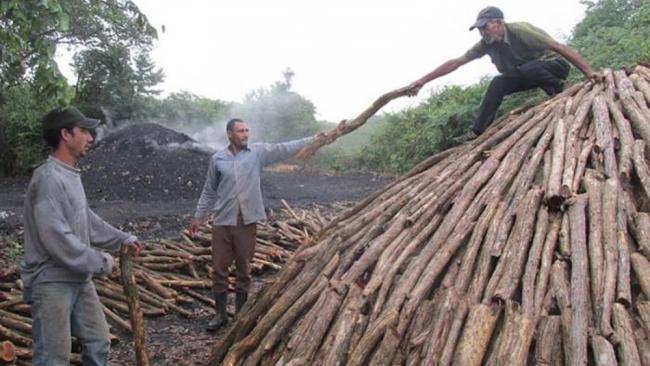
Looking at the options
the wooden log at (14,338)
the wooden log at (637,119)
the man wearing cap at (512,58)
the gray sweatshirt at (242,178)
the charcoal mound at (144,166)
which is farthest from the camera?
the charcoal mound at (144,166)

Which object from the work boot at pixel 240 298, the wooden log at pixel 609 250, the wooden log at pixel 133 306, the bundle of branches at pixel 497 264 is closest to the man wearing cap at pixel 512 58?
the bundle of branches at pixel 497 264

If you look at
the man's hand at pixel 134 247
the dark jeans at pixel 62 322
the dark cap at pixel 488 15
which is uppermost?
the dark cap at pixel 488 15

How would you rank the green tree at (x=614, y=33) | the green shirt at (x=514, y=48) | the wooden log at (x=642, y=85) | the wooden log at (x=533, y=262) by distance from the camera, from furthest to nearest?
the green tree at (x=614, y=33)
the green shirt at (x=514, y=48)
the wooden log at (x=642, y=85)
the wooden log at (x=533, y=262)

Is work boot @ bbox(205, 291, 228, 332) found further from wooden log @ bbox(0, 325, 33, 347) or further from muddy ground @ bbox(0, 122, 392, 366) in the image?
wooden log @ bbox(0, 325, 33, 347)

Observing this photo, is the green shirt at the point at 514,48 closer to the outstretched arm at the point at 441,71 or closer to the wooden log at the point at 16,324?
the outstretched arm at the point at 441,71

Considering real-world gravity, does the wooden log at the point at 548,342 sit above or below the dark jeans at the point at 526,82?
below

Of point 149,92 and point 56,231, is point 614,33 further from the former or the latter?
point 149,92

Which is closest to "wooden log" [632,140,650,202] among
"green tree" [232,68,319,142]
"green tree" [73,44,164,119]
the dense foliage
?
the dense foliage

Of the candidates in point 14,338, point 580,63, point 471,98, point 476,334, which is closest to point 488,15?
point 580,63

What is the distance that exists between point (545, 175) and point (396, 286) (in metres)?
1.31

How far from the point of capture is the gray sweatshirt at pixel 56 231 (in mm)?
3562

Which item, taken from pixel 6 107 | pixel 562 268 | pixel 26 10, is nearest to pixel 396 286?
pixel 562 268

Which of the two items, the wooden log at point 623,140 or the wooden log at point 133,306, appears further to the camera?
the wooden log at point 133,306

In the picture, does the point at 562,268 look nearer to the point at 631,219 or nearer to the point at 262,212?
the point at 631,219
